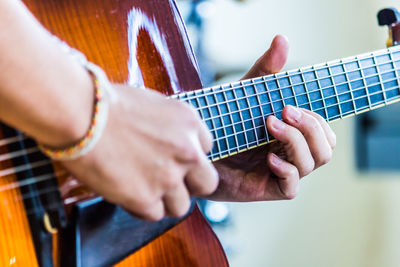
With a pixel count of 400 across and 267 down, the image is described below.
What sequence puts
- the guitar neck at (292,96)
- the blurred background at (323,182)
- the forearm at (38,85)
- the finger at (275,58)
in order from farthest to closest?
the blurred background at (323,182), the finger at (275,58), the guitar neck at (292,96), the forearm at (38,85)

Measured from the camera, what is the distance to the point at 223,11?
6.63 ft

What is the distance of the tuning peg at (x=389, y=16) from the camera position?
0.80 meters

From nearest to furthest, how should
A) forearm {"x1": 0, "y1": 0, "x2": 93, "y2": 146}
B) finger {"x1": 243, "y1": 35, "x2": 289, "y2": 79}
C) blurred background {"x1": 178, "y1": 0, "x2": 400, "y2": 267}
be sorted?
forearm {"x1": 0, "y1": 0, "x2": 93, "y2": 146}, finger {"x1": 243, "y1": 35, "x2": 289, "y2": 79}, blurred background {"x1": 178, "y1": 0, "x2": 400, "y2": 267}

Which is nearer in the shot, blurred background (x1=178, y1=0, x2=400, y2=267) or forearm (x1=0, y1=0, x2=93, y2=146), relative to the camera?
forearm (x1=0, y1=0, x2=93, y2=146)

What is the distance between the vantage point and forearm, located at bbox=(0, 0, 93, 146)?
0.39 meters

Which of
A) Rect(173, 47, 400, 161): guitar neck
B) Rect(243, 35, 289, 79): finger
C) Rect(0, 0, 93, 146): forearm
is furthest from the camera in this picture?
Rect(243, 35, 289, 79): finger

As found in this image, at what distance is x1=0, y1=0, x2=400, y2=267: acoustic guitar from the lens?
1.59 ft

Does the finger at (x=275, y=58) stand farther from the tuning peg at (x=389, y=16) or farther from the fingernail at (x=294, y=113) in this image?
the tuning peg at (x=389, y=16)

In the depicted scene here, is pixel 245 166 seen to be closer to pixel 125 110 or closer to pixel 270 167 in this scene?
pixel 270 167

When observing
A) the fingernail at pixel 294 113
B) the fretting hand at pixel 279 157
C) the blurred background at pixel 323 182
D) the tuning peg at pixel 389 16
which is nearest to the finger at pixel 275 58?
the fretting hand at pixel 279 157

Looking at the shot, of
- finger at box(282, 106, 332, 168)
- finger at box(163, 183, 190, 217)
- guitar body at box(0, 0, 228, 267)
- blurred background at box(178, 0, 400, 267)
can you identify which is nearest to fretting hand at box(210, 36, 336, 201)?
finger at box(282, 106, 332, 168)

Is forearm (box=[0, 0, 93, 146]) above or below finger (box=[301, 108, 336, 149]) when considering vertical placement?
above

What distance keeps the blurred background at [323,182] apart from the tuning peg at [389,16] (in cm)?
122

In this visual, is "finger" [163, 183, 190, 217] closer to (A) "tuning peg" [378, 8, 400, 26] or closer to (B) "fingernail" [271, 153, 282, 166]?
(B) "fingernail" [271, 153, 282, 166]
